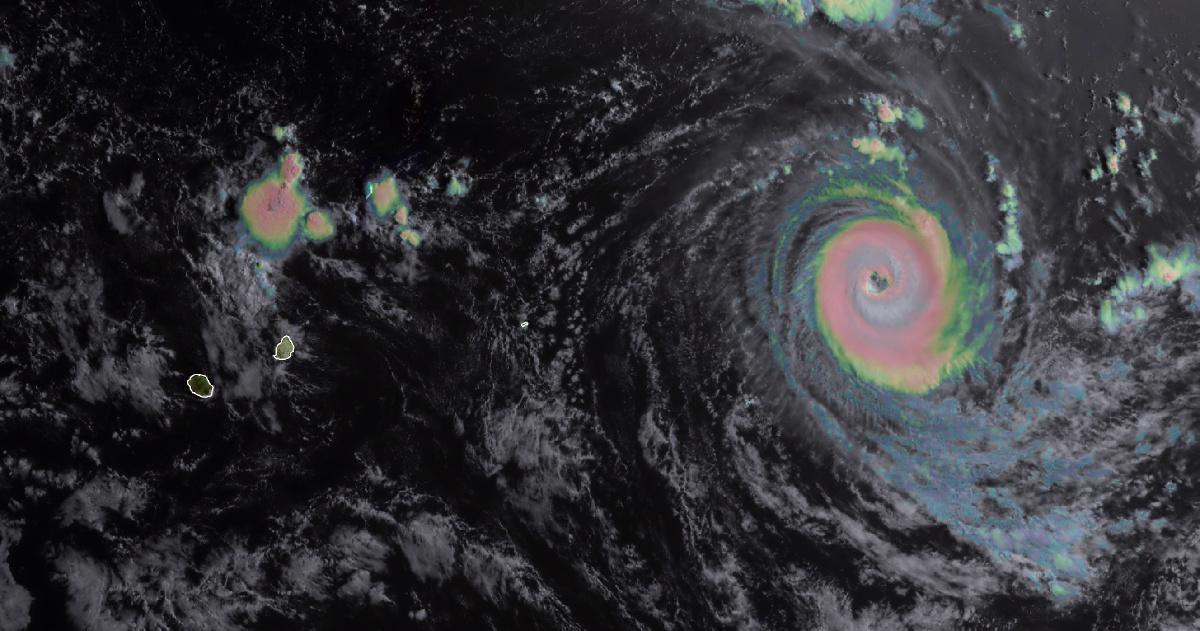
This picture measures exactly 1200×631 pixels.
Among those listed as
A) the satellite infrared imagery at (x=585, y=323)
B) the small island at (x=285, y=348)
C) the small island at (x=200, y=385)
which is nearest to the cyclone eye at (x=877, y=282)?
the satellite infrared imagery at (x=585, y=323)

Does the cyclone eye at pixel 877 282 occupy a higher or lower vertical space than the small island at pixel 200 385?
higher

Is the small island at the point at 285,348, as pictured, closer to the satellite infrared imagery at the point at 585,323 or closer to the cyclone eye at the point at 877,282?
the satellite infrared imagery at the point at 585,323

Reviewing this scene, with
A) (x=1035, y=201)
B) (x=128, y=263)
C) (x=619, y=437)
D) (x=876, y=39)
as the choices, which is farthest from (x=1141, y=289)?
(x=128, y=263)

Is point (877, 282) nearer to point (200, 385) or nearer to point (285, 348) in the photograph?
point (285, 348)

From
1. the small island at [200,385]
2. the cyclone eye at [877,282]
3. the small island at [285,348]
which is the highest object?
the cyclone eye at [877,282]

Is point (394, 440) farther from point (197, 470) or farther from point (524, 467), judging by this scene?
point (197, 470)

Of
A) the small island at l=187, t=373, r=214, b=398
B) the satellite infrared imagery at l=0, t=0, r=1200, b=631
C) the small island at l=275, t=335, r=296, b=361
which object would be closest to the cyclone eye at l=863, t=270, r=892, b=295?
the satellite infrared imagery at l=0, t=0, r=1200, b=631
